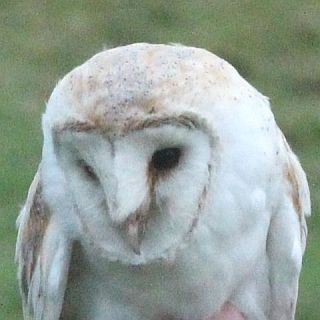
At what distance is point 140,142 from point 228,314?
833mm

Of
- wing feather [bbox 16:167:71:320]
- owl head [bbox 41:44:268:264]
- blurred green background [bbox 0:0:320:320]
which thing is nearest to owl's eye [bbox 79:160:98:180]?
owl head [bbox 41:44:268:264]

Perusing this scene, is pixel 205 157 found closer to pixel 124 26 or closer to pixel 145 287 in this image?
pixel 145 287

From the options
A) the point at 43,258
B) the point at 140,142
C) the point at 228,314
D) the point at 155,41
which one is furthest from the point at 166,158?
the point at 155,41

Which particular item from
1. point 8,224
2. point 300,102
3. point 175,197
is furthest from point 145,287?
point 300,102

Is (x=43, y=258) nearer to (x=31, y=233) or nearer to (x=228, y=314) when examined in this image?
(x=31, y=233)

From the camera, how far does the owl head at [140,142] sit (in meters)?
3.52

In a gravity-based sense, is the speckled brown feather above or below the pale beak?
below

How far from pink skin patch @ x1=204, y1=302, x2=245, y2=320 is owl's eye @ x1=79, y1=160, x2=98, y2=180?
2.36ft

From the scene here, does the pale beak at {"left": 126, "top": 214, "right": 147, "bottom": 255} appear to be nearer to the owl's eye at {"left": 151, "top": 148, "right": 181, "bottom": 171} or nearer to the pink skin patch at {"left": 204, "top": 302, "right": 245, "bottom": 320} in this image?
the owl's eye at {"left": 151, "top": 148, "right": 181, "bottom": 171}

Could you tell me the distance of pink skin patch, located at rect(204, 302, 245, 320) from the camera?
422 centimetres

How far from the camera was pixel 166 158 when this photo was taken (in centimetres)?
356

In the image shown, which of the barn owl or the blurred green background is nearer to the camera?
the barn owl

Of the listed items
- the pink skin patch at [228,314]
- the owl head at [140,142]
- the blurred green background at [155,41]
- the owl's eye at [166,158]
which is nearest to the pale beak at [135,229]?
the owl head at [140,142]


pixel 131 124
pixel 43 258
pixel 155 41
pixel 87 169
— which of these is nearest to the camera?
pixel 131 124
